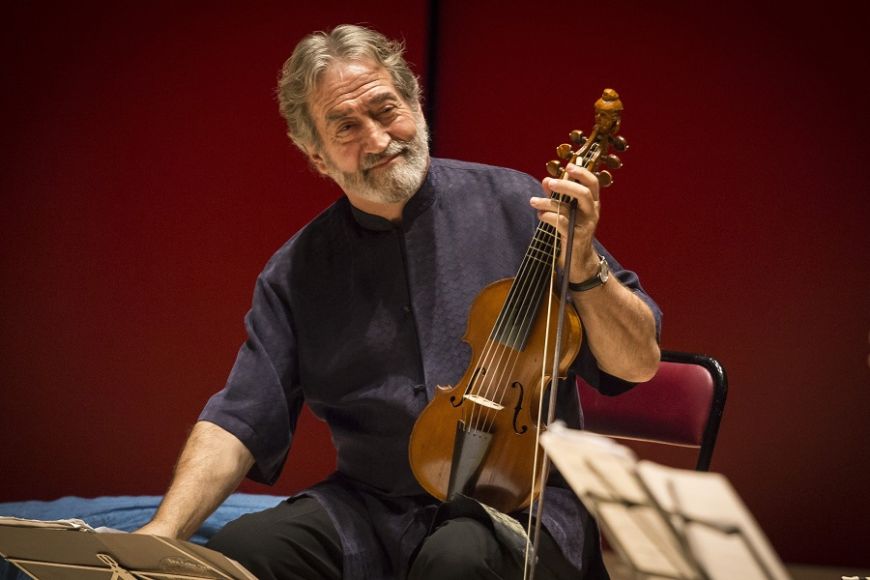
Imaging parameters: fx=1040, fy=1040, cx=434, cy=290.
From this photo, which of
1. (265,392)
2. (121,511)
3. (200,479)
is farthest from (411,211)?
A: (121,511)

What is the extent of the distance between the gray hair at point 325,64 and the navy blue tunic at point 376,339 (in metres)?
0.18

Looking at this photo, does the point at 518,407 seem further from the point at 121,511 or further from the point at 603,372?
the point at 121,511

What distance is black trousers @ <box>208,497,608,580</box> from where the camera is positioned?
1.59 metres

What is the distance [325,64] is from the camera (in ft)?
6.91

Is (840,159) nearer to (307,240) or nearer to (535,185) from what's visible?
(535,185)

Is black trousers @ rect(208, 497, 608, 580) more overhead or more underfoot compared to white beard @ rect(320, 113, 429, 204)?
more underfoot

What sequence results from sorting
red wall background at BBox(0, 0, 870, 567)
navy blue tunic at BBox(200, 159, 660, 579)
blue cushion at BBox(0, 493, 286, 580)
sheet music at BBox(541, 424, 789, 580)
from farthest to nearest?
red wall background at BBox(0, 0, 870, 567)
blue cushion at BBox(0, 493, 286, 580)
navy blue tunic at BBox(200, 159, 660, 579)
sheet music at BBox(541, 424, 789, 580)

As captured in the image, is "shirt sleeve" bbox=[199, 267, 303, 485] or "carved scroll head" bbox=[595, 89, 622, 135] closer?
"carved scroll head" bbox=[595, 89, 622, 135]

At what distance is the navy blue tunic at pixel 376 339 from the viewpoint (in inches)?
76.3

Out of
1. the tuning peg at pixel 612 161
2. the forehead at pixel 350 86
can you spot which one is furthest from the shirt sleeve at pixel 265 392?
the tuning peg at pixel 612 161

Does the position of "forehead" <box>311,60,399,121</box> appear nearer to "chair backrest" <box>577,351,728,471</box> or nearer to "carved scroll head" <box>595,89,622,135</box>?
"carved scroll head" <box>595,89,622,135</box>

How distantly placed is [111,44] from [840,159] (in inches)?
93.0

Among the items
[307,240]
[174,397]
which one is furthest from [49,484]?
[307,240]

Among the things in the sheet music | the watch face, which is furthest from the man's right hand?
the sheet music
